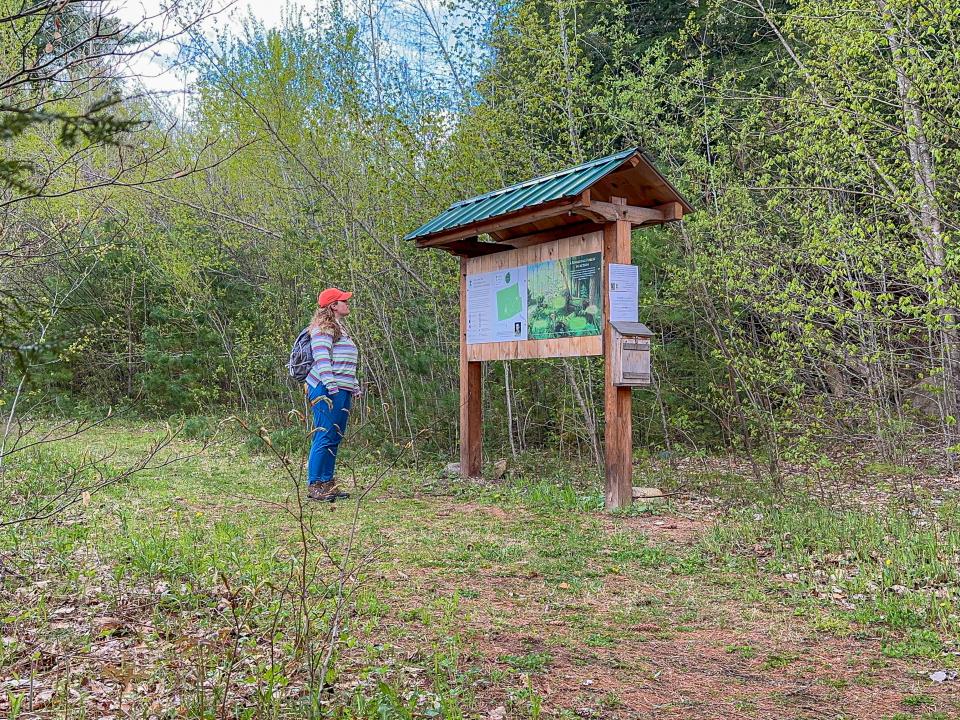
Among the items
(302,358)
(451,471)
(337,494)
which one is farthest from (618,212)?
(451,471)

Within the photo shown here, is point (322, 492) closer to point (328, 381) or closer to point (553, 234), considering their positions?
point (328, 381)

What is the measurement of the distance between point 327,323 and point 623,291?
105 inches

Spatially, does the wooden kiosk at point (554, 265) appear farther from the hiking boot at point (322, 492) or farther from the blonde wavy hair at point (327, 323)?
the hiking boot at point (322, 492)

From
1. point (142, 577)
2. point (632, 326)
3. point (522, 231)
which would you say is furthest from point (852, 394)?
point (142, 577)

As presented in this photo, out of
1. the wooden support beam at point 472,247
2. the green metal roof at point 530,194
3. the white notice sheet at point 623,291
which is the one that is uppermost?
the green metal roof at point 530,194

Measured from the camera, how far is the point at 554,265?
8133mm

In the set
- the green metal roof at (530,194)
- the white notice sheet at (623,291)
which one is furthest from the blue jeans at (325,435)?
the white notice sheet at (623,291)

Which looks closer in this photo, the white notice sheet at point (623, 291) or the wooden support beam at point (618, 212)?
the wooden support beam at point (618, 212)

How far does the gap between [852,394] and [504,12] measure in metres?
5.91

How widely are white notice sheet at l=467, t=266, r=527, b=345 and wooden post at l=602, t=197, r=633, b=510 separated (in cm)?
116

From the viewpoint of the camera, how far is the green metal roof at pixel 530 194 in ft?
23.8

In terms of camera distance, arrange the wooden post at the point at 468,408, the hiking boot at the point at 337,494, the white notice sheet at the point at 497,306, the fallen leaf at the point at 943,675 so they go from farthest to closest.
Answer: the wooden post at the point at 468,408 < the white notice sheet at the point at 497,306 < the hiking boot at the point at 337,494 < the fallen leaf at the point at 943,675

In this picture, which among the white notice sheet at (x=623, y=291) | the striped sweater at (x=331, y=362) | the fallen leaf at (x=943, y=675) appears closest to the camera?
the fallen leaf at (x=943, y=675)

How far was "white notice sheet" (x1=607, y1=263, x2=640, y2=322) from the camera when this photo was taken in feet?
24.6
